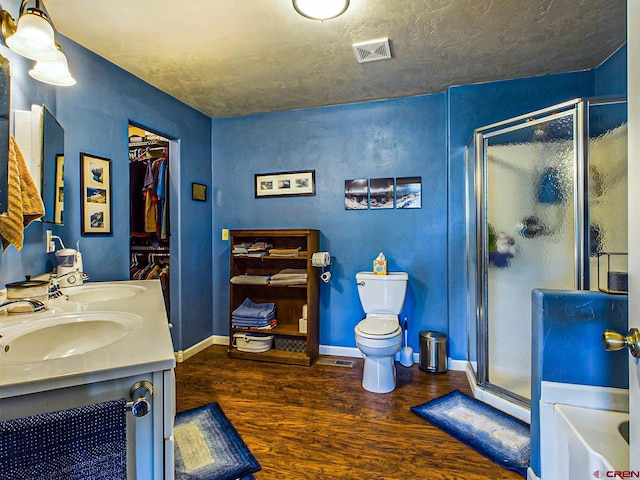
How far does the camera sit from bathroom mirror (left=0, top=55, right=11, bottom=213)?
121cm

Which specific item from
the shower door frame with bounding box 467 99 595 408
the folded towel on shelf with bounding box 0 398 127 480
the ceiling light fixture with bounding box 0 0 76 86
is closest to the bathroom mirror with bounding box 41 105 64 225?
the ceiling light fixture with bounding box 0 0 76 86

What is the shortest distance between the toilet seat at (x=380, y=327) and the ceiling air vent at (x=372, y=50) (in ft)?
6.24

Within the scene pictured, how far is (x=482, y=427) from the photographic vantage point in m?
1.94

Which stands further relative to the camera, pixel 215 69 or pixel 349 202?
pixel 349 202

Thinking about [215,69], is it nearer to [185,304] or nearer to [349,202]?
[349,202]

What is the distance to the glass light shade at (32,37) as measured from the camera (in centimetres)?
126

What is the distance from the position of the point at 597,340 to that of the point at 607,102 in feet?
4.15

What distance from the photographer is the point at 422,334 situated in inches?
110

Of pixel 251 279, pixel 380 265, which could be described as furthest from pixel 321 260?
pixel 251 279

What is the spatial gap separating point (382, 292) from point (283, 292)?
99cm

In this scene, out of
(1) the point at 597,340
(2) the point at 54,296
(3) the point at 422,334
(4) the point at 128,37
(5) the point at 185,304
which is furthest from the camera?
(5) the point at 185,304

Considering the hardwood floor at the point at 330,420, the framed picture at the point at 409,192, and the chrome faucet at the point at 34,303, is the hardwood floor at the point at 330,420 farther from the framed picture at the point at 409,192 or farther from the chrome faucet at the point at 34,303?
the framed picture at the point at 409,192

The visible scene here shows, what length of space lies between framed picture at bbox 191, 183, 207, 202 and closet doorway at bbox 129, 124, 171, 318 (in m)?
0.22

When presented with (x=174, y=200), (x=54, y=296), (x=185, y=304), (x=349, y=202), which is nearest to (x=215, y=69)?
(x=174, y=200)
